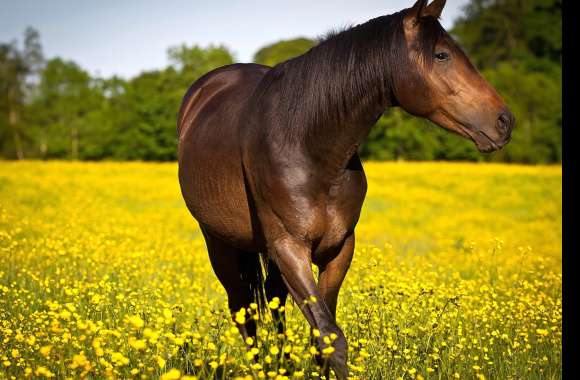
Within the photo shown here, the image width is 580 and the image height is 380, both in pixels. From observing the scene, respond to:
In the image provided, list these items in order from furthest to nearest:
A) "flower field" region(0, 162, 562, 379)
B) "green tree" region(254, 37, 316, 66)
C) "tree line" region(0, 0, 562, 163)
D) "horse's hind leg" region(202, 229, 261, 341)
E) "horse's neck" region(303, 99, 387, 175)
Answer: "green tree" region(254, 37, 316, 66) → "tree line" region(0, 0, 562, 163) → "horse's hind leg" region(202, 229, 261, 341) → "flower field" region(0, 162, 562, 379) → "horse's neck" region(303, 99, 387, 175)

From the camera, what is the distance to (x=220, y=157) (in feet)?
13.4

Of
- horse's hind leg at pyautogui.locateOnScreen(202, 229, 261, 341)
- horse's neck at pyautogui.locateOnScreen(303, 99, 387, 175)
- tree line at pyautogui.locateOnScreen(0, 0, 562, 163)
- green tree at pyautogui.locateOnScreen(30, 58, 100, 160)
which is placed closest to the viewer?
horse's neck at pyautogui.locateOnScreen(303, 99, 387, 175)

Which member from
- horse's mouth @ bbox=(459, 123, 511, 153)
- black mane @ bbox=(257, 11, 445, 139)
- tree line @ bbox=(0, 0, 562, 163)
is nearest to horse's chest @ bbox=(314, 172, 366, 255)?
black mane @ bbox=(257, 11, 445, 139)

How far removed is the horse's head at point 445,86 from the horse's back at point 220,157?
47.9 inches

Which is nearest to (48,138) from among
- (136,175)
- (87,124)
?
(87,124)

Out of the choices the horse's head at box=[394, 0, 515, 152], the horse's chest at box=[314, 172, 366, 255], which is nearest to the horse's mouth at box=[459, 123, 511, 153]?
the horse's head at box=[394, 0, 515, 152]

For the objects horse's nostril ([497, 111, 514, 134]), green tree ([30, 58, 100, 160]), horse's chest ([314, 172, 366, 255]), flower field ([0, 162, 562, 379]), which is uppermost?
green tree ([30, 58, 100, 160])

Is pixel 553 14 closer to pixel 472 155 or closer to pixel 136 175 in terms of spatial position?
pixel 472 155

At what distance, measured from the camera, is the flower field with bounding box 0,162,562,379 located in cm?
373

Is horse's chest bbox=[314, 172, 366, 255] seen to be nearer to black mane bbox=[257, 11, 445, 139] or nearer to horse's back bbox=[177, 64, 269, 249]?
black mane bbox=[257, 11, 445, 139]

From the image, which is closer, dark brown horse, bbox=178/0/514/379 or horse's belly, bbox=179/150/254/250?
dark brown horse, bbox=178/0/514/379

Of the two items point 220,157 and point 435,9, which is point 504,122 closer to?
point 435,9

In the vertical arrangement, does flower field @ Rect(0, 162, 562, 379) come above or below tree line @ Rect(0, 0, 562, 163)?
below

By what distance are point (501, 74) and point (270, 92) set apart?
4549 centimetres
